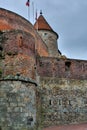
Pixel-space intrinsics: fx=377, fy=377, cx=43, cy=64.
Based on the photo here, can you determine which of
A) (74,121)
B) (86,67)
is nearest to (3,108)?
(74,121)

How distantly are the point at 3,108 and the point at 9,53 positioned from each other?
10.4 feet

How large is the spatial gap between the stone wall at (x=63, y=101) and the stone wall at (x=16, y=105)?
3.58m

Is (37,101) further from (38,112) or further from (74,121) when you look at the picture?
(74,121)

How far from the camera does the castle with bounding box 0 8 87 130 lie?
20.1 metres

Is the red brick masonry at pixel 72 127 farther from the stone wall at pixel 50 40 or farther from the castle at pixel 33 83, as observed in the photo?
the stone wall at pixel 50 40

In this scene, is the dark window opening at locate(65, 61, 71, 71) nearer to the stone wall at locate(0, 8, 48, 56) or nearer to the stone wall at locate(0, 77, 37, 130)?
the stone wall at locate(0, 8, 48, 56)

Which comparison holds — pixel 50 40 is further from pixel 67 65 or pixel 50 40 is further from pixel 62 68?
pixel 62 68

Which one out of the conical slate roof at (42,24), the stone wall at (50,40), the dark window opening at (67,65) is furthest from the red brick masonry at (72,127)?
the conical slate roof at (42,24)

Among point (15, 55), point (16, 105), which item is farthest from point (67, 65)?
point (16, 105)

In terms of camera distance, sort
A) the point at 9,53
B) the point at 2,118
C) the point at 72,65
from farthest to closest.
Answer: the point at 72,65
the point at 9,53
the point at 2,118

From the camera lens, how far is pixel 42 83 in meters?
24.8

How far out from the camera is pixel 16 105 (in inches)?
789

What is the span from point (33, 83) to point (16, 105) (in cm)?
189

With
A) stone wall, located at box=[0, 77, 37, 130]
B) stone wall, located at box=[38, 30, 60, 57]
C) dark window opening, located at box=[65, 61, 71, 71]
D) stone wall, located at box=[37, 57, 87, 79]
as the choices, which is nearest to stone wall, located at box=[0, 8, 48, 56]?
→ stone wall, located at box=[37, 57, 87, 79]
